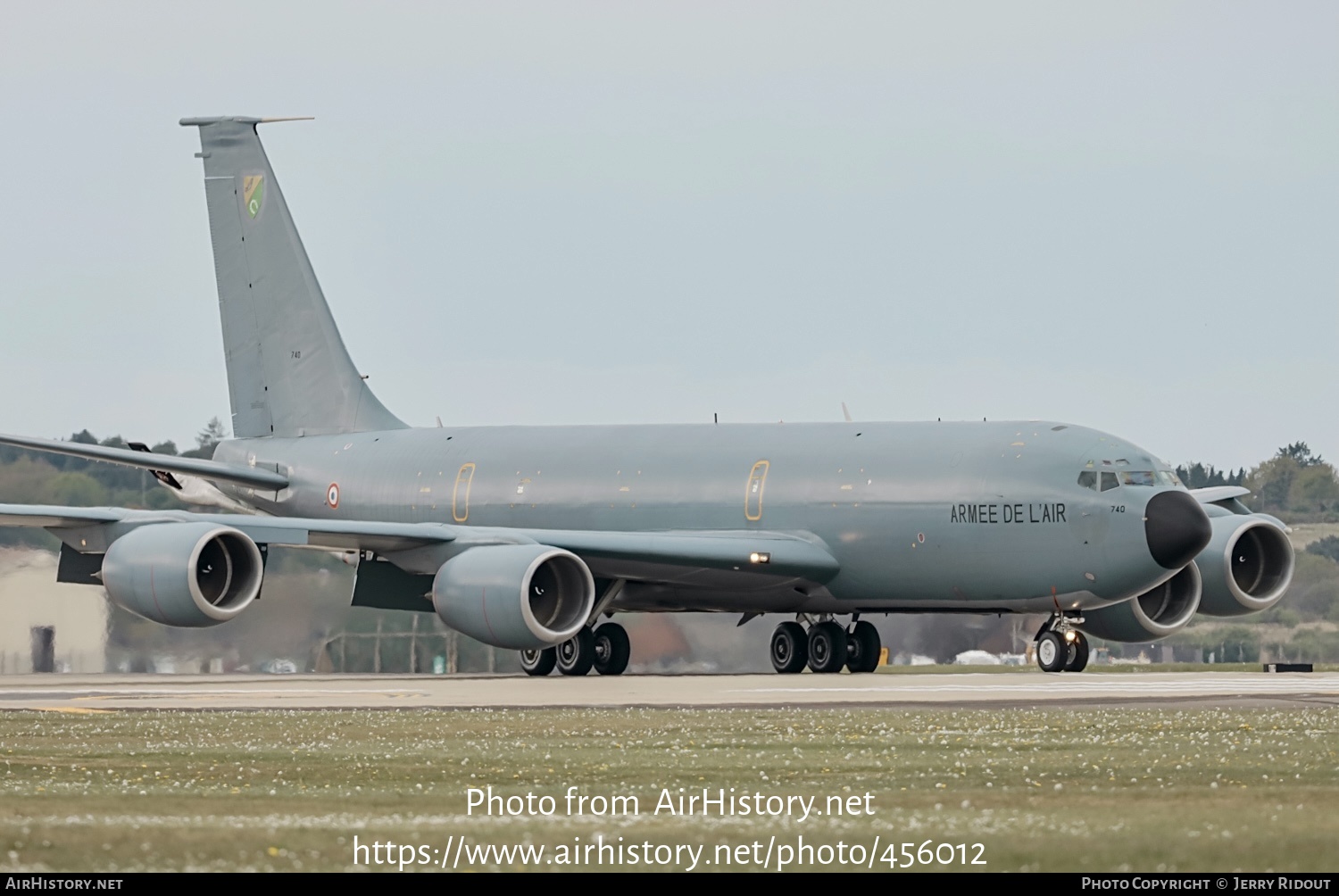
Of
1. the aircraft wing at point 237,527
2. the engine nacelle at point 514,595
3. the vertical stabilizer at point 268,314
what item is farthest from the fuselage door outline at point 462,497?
the engine nacelle at point 514,595

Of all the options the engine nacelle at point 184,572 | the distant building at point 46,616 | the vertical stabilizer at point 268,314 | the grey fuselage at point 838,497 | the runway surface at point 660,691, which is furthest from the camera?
the vertical stabilizer at point 268,314

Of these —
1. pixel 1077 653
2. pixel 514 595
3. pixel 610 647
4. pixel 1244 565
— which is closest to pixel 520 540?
pixel 514 595

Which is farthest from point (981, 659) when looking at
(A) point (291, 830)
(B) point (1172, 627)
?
(A) point (291, 830)

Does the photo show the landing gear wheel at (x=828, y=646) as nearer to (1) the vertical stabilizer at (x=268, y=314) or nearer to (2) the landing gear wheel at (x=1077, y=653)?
(2) the landing gear wheel at (x=1077, y=653)

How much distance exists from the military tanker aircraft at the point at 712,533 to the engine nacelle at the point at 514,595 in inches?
1.2

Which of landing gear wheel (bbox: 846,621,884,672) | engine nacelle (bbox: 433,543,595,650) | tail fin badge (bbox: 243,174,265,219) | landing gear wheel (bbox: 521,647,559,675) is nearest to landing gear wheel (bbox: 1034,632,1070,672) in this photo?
landing gear wheel (bbox: 846,621,884,672)

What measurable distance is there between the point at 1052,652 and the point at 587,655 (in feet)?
22.1

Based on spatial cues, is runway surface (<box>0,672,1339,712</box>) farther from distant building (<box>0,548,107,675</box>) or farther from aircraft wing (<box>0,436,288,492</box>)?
aircraft wing (<box>0,436,288,492</box>)

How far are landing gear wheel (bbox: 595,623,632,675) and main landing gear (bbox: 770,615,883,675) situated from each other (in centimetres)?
227

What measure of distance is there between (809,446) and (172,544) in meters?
9.57

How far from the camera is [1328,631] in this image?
Answer: 38.5 meters

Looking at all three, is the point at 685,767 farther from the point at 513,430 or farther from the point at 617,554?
the point at 513,430

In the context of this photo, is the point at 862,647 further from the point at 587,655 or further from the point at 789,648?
the point at 587,655

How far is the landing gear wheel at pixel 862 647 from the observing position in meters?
33.3
